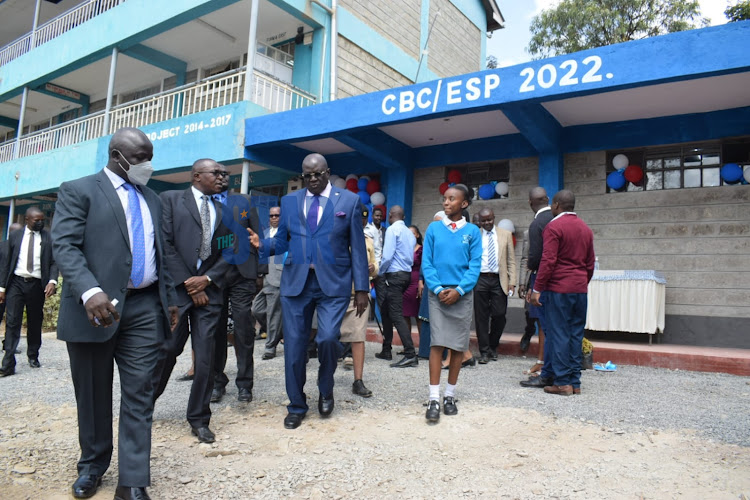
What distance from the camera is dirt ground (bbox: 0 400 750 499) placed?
285cm

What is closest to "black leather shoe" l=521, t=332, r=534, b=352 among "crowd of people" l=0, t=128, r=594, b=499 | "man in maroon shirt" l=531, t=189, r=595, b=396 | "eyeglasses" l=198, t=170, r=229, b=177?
"crowd of people" l=0, t=128, r=594, b=499

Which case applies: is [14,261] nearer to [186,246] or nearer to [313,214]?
[186,246]

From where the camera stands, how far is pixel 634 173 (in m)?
8.29

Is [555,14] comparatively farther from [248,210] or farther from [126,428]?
[126,428]

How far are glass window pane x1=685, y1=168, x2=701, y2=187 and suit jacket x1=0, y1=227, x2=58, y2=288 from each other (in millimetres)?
8655

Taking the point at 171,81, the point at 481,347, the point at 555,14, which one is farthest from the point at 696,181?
the point at 555,14

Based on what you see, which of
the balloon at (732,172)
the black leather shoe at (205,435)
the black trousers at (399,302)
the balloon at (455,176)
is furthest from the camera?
the balloon at (455,176)

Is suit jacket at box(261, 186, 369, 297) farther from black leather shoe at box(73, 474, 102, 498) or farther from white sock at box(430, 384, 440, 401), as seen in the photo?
black leather shoe at box(73, 474, 102, 498)

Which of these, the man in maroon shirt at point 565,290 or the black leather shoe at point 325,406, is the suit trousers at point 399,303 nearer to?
the man in maroon shirt at point 565,290

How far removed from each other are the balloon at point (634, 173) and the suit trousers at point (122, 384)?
7.56 m

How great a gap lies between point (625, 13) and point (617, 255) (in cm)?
1576

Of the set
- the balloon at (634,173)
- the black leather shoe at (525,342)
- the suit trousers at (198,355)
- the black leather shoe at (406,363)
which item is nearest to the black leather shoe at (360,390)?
the black leather shoe at (406,363)

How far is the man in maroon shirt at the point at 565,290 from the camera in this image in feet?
16.4

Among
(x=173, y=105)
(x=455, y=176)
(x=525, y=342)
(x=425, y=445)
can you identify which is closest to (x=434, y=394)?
(x=425, y=445)
